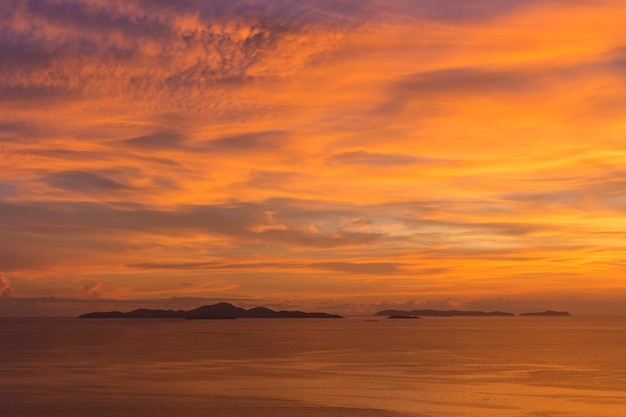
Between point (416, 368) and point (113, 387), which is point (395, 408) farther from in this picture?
point (416, 368)

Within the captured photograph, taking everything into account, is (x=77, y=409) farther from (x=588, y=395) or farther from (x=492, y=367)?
(x=492, y=367)

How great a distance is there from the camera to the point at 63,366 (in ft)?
231

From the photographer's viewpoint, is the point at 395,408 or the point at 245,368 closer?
the point at 395,408

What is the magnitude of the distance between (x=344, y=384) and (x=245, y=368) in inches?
658

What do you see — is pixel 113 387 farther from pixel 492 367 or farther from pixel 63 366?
pixel 492 367

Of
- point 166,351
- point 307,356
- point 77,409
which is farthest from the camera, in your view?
point 166,351

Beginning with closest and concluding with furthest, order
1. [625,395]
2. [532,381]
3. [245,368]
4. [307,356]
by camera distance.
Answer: [625,395] < [532,381] < [245,368] < [307,356]

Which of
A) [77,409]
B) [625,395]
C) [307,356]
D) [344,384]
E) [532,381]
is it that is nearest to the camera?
[77,409]

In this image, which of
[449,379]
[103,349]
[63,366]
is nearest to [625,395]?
[449,379]

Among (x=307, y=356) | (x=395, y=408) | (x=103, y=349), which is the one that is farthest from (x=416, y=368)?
(x=103, y=349)

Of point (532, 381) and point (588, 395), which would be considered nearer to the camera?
point (588, 395)

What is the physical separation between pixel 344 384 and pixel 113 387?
58.1ft

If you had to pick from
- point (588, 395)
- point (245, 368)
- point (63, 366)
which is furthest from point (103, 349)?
point (588, 395)

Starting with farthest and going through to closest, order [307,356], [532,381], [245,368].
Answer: [307,356] < [245,368] < [532,381]
